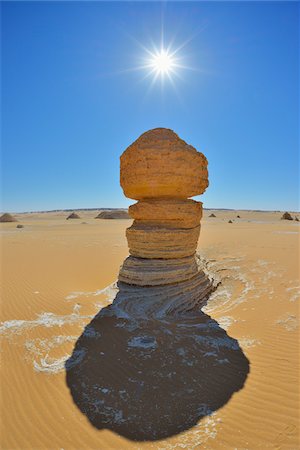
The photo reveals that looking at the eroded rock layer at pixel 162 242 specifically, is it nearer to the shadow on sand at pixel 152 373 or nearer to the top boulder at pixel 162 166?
the top boulder at pixel 162 166

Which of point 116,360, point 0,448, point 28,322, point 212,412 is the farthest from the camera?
point 28,322

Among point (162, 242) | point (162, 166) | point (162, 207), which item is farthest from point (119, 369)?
point (162, 166)

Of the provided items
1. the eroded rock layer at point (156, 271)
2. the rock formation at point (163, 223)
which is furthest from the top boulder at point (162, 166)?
the eroded rock layer at point (156, 271)

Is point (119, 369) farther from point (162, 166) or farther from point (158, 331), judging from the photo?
point (162, 166)

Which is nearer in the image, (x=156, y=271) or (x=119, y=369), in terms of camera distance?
(x=119, y=369)

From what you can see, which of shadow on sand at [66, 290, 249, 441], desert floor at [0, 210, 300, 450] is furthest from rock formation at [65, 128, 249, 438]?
desert floor at [0, 210, 300, 450]

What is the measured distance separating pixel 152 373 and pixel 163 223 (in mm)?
4238

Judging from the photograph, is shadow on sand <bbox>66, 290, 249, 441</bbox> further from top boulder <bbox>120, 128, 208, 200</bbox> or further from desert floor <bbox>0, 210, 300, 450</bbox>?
top boulder <bbox>120, 128, 208, 200</bbox>

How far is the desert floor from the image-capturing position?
3213 millimetres

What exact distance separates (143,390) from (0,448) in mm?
1814

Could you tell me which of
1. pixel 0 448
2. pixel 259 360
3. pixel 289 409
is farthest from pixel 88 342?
pixel 289 409

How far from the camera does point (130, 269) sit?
299 inches

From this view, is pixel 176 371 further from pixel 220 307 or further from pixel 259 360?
pixel 220 307

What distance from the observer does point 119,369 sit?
443 centimetres
